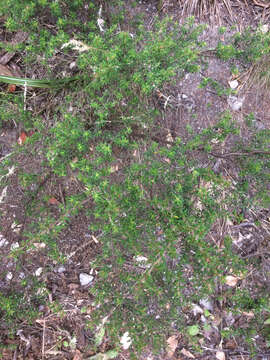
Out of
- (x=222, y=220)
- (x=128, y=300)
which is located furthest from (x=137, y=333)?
(x=222, y=220)

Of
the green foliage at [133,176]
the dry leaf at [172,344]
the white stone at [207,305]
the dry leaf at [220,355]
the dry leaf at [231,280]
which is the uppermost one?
the green foliage at [133,176]

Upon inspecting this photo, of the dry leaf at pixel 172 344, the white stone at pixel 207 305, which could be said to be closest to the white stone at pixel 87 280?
the dry leaf at pixel 172 344

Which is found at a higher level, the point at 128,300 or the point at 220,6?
the point at 220,6

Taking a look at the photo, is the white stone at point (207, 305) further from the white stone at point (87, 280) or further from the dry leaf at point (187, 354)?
the white stone at point (87, 280)

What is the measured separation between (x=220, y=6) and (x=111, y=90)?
6.81 ft

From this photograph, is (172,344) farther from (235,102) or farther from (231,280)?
(235,102)

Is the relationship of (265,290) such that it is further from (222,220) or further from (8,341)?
(8,341)

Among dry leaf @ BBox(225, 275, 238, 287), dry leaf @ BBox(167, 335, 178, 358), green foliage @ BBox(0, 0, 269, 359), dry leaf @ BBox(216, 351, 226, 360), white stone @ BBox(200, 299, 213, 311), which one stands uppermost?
green foliage @ BBox(0, 0, 269, 359)

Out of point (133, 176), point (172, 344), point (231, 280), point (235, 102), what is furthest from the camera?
point (235, 102)

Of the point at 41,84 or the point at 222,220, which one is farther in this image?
the point at 222,220

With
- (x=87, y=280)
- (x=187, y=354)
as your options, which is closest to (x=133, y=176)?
(x=87, y=280)

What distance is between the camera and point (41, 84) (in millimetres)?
3406

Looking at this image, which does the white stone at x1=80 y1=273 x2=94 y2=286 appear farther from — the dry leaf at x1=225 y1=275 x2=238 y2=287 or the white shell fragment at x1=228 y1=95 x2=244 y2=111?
the white shell fragment at x1=228 y1=95 x2=244 y2=111

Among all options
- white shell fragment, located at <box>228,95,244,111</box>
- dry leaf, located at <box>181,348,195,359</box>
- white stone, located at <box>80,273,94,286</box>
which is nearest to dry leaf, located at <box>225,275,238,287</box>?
dry leaf, located at <box>181,348,195,359</box>
